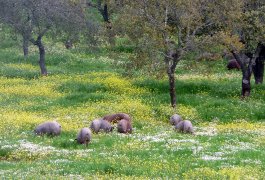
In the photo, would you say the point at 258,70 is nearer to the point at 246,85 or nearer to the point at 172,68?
the point at 246,85

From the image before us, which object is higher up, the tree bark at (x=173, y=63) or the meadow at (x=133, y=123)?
the tree bark at (x=173, y=63)

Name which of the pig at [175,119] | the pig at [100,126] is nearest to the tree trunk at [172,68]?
the pig at [175,119]

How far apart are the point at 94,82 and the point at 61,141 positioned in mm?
17442

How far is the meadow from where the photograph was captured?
66.6 feet

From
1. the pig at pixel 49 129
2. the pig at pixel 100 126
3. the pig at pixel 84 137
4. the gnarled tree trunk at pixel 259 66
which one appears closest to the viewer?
the pig at pixel 84 137

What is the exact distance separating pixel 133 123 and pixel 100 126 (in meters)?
2.96

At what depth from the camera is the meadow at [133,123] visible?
66.6 feet

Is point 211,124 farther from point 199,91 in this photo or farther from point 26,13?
point 26,13

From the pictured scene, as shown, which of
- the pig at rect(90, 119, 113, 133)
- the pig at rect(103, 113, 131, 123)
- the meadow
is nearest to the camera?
the meadow

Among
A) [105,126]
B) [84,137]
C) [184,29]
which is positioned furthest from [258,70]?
[84,137]

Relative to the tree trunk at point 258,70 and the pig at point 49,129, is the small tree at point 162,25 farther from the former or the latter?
the pig at point 49,129

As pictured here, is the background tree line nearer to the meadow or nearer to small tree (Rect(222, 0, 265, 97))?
small tree (Rect(222, 0, 265, 97))

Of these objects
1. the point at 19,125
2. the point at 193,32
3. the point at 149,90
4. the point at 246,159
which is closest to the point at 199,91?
the point at 149,90

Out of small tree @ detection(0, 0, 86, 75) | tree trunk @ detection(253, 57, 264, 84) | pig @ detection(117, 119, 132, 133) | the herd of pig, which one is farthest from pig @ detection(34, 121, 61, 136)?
tree trunk @ detection(253, 57, 264, 84)
